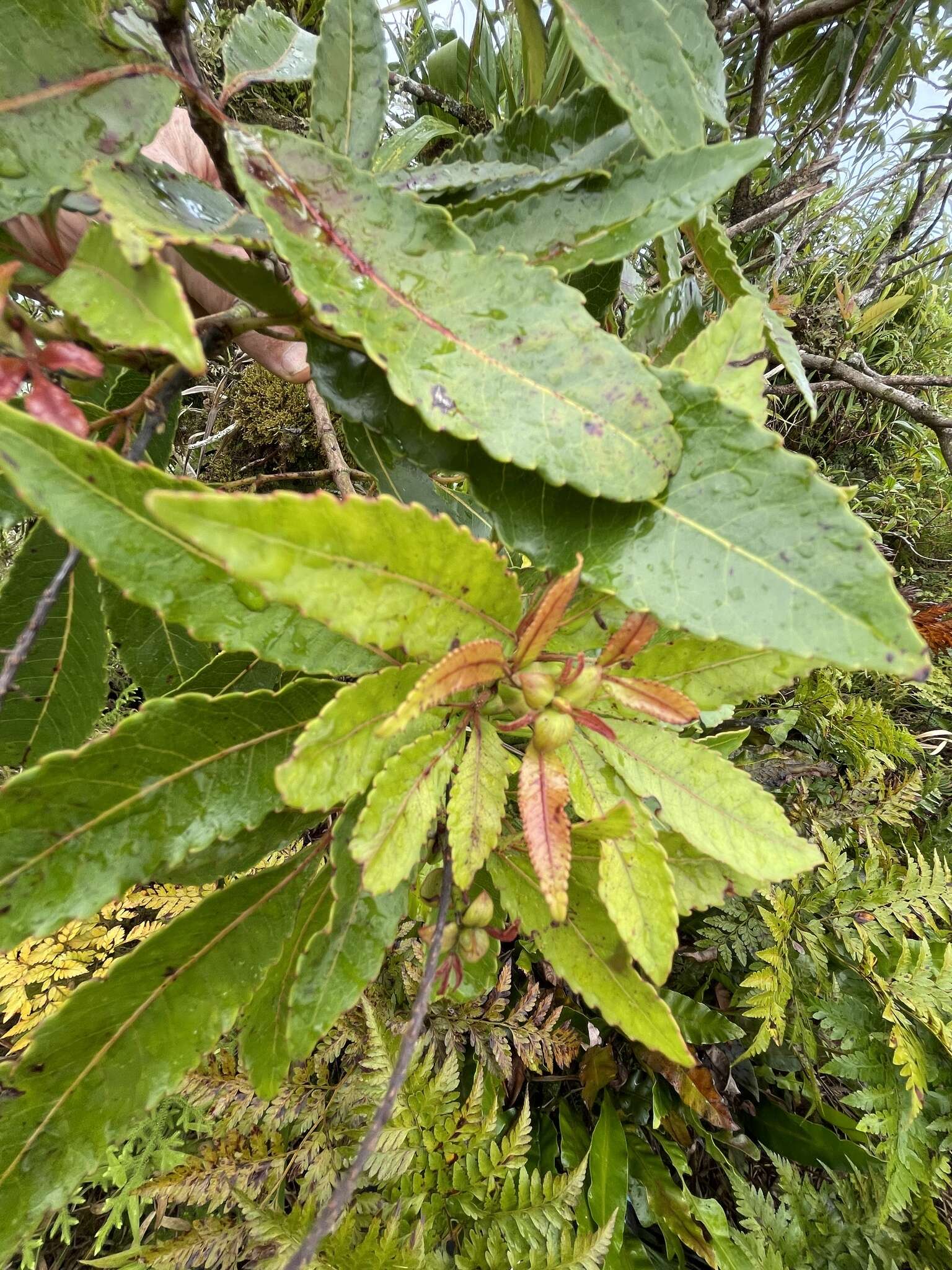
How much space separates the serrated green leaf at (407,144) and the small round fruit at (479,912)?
0.64 m

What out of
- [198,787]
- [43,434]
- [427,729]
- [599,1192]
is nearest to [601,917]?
[427,729]

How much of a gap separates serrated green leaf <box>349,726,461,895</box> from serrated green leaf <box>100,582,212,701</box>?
0.80ft

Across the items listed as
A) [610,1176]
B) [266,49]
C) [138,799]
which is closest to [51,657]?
[138,799]

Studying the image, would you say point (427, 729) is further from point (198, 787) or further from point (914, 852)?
point (914, 852)

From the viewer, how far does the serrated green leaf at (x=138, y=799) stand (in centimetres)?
37

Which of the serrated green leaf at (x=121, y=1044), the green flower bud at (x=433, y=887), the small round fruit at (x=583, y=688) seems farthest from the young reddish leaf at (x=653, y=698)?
the serrated green leaf at (x=121, y=1044)

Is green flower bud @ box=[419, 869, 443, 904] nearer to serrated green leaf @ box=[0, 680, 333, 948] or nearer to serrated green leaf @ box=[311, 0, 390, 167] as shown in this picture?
serrated green leaf @ box=[0, 680, 333, 948]

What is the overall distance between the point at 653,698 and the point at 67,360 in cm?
39

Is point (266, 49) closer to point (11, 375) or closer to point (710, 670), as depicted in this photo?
point (11, 375)

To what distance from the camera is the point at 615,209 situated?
41 cm

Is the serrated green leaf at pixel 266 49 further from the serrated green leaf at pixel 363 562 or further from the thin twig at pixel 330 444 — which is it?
the serrated green leaf at pixel 363 562

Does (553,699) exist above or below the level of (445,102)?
below

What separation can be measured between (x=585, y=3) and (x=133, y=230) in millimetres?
339

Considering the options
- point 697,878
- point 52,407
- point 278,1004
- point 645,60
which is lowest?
point 278,1004
